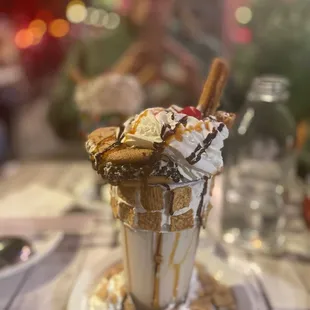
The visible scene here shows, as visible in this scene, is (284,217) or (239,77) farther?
(239,77)

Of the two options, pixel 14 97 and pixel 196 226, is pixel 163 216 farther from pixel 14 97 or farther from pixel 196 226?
pixel 14 97

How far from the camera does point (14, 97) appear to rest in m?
2.83

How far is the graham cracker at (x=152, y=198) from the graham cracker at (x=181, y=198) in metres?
0.02

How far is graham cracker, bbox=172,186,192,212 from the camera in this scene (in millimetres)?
589

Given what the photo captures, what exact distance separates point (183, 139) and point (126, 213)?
15cm

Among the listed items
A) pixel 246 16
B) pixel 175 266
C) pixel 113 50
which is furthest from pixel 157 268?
pixel 113 50

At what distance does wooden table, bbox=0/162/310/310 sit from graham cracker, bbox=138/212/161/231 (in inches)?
9.8

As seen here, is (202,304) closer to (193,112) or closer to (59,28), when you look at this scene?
(193,112)

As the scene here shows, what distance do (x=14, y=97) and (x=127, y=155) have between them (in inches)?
98.4

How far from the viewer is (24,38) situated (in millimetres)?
3092

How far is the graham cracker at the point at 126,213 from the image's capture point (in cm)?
62

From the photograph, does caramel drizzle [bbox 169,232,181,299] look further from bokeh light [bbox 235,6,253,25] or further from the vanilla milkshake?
bokeh light [bbox 235,6,253,25]

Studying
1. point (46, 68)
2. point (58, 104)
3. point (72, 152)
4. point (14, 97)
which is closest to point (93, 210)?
point (72, 152)

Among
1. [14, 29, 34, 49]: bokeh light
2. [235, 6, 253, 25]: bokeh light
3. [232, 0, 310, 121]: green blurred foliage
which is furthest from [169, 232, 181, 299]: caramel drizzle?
[14, 29, 34, 49]: bokeh light
